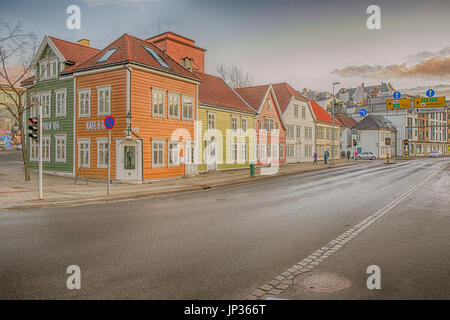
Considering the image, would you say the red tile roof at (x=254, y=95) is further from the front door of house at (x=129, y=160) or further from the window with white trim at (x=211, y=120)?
the front door of house at (x=129, y=160)

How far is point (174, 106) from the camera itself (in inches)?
926

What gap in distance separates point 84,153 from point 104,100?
393cm

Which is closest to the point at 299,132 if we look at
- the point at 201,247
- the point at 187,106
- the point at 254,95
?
the point at 254,95

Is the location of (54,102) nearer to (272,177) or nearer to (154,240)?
(272,177)

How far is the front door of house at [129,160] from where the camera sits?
20.4 m

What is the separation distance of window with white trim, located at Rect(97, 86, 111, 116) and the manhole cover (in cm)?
1864

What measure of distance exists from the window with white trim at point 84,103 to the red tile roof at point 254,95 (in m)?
18.0

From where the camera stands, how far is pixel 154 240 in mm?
7238

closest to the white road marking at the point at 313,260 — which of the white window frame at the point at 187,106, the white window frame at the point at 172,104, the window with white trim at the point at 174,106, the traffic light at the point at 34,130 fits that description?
the traffic light at the point at 34,130

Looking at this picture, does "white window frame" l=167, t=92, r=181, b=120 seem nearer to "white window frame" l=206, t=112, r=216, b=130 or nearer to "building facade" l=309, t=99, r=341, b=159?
"white window frame" l=206, t=112, r=216, b=130

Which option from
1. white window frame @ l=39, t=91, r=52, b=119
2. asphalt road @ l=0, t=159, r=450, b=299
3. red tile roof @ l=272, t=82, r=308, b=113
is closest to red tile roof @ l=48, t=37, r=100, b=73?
white window frame @ l=39, t=91, r=52, b=119

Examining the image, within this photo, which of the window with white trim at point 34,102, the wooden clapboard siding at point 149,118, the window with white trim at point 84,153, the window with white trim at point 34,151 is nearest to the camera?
the wooden clapboard siding at point 149,118

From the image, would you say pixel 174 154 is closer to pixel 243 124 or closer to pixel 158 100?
pixel 158 100

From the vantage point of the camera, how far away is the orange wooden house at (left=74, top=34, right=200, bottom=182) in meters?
20.4
